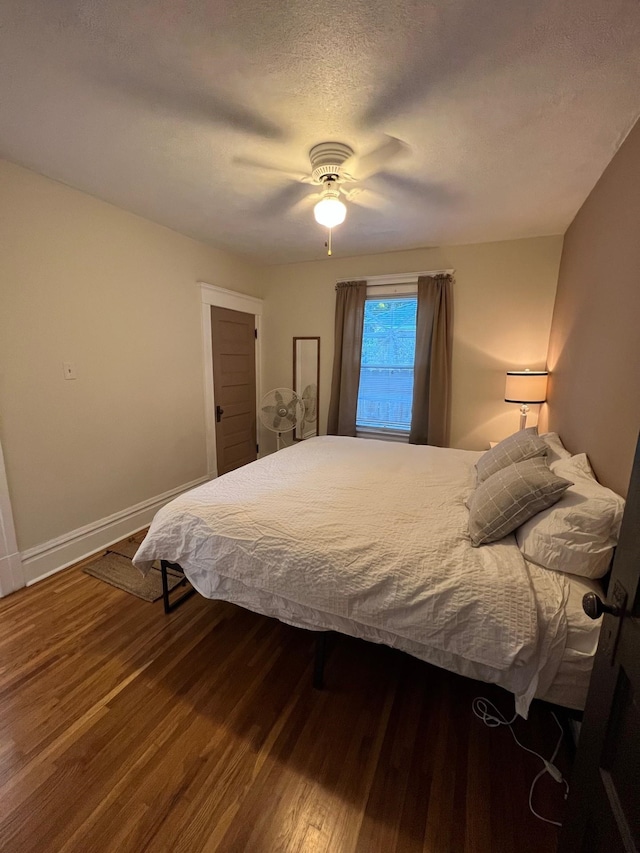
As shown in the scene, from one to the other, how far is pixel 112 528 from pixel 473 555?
8.73 ft

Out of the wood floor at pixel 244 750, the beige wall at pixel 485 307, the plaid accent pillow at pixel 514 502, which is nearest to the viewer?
the wood floor at pixel 244 750

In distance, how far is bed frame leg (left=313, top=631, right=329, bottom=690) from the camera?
1.51m

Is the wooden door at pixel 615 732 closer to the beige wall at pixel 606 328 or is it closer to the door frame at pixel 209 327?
the beige wall at pixel 606 328

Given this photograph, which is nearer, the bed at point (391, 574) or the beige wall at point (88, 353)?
the bed at point (391, 574)

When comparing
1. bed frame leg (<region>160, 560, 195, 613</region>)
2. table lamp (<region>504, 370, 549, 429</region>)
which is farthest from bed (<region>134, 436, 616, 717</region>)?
table lamp (<region>504, 370, 549, 429</region>)

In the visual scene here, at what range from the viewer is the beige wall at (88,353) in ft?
6.84

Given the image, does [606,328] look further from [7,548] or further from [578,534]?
[7,548]

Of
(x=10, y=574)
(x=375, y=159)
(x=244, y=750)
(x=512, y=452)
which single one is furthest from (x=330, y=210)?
(x=10, y=574)

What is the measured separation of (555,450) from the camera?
2.14m

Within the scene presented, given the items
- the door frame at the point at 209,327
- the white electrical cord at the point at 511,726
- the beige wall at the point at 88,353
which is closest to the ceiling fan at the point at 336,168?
the beige wall at the point at 88,353

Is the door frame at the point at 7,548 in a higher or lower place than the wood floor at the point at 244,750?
higher

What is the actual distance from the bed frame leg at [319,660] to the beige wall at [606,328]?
1.39 meters

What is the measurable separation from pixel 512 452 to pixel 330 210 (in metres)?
1.73

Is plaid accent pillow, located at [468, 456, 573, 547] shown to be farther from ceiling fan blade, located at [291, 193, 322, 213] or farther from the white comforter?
ceiling fan blade, located at [291, 193, 322, 213]
